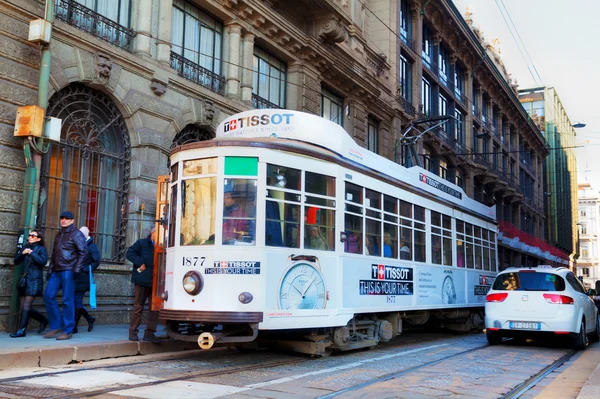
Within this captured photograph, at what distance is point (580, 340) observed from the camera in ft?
→ 39.8

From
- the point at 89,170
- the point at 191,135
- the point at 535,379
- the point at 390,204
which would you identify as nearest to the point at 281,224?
the point at 390,204

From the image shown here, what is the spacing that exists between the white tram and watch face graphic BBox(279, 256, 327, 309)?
0.02 meters

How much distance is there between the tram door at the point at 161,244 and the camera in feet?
31.0

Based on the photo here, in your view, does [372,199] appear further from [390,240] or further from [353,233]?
[390,240]

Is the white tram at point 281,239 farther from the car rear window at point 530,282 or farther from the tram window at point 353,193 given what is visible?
the car rear window at point 530,282

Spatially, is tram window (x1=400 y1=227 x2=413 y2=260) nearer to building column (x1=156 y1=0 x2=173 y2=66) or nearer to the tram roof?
the tram roof

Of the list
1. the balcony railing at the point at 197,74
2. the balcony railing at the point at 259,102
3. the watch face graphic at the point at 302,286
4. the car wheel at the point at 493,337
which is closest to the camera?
the watch face graphic at the point at 302,286

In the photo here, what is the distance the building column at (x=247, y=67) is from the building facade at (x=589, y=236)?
298 ft

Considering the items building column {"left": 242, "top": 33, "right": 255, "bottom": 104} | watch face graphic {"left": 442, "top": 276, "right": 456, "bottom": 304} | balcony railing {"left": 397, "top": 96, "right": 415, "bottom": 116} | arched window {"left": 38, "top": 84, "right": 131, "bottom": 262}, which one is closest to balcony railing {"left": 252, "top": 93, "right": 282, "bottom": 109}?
building column {"left": 242, "top": 33, "right": 255, "bottom": 104}

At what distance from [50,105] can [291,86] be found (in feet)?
28.9

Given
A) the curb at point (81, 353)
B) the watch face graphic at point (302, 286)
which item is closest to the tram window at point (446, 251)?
the watch face graphic at point (302, 286)

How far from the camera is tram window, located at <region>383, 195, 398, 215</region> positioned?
439 inches

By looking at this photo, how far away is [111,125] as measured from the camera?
13289 millimetres

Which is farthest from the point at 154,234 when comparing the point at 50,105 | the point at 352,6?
the point at 352,6
